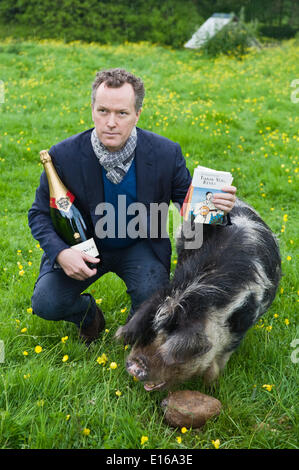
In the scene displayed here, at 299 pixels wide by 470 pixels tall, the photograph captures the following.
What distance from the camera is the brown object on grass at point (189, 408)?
8.60 feet

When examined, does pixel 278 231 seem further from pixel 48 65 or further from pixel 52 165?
pixel 48 65

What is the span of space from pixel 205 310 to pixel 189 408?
0.57 meters

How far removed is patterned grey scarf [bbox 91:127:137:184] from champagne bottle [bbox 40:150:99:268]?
0.33m

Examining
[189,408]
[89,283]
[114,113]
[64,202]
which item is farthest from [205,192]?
[189,408]

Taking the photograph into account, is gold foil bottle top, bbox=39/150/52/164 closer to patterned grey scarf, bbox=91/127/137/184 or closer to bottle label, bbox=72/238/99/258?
patterned grey scarf, bbox=91/127/137/184

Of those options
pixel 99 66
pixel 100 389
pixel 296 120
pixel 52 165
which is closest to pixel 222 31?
pixel 99 66

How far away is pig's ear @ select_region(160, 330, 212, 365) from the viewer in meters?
2.47

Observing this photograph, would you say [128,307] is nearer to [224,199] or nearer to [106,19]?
[224,199]

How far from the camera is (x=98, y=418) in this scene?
8.59ft

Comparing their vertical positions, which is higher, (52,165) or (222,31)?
(222,31)

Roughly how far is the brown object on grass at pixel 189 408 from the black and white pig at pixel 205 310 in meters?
0.11

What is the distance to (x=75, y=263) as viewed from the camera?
9.70ft
